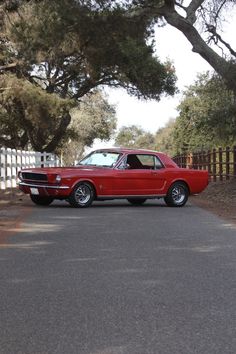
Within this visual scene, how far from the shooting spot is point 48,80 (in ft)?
131

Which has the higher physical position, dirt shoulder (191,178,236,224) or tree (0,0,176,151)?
tree (0,0,176,151)

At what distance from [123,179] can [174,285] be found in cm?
950

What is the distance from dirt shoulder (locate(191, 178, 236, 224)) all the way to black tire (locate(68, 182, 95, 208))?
10.6ft

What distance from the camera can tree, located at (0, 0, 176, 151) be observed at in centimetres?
2266

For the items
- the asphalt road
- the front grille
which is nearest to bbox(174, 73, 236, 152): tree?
the front grille

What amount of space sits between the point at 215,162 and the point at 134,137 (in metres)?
134

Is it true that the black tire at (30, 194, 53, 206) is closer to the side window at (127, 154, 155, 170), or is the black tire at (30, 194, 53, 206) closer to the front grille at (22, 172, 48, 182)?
the front grille at (22, 172, 48, 182)

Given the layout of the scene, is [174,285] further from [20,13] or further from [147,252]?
[20,13]

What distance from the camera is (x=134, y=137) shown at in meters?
164

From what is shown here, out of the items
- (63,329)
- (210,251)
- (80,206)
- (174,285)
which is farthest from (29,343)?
(80,206)

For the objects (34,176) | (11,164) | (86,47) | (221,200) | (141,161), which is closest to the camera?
(34,176)

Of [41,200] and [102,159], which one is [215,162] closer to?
[102,159]

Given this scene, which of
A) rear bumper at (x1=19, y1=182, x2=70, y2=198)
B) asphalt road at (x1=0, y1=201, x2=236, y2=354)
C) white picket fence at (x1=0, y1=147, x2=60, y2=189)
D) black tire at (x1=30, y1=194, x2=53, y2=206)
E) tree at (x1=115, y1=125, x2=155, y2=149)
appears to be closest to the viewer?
asphalt road at (x1=0, y1=201, x2=236, y2=354)

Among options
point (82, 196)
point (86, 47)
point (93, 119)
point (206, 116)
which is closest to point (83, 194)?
point (82, 196)
